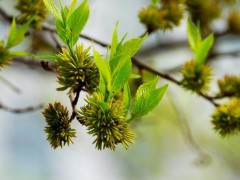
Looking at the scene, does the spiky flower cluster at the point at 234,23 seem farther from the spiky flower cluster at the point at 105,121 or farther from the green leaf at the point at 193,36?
the spiky flower cluster at the point at 105,121

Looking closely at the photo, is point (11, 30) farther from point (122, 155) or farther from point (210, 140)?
point (122, 155)

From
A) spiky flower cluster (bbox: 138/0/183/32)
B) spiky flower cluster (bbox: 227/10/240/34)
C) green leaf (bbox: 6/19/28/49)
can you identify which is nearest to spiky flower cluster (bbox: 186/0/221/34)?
spiky flower cluster (bbox: 227/10/240/34)

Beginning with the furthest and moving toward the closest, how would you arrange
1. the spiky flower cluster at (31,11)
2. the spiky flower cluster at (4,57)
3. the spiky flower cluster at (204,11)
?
1. the spiky flower cluster at (204,11)
2. the spiky flower cluster at (31,11)
3. the spiky flower cluster at (4,57)

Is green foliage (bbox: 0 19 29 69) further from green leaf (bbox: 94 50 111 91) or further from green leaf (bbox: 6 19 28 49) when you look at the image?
green leaf (bbox: 94 50 111 91)

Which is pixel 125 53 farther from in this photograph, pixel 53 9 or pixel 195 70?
pixel 195 70

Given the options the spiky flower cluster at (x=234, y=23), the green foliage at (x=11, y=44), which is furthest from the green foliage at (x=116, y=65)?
the spiky flower cluster at (x=234, y=23)

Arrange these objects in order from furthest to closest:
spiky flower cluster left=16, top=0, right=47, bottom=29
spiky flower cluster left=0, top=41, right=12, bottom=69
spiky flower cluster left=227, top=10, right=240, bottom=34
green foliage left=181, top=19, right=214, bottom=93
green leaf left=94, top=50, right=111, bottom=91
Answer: spiky flower cluster left=227, top=10, right=240, bottom=34, green foliage left=181, top=19, right=214, bottom=93, spiky flower cluster left=16, top=0, right=47, bottom=29, spiky flower cluster left=0, top=41, right=12, bottom=69, green leaf left=94, top=50, right=111, bottom=91

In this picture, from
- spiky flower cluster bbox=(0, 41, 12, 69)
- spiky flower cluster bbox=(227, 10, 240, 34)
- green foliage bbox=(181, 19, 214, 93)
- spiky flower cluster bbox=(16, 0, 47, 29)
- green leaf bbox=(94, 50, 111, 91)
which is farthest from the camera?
spiky flower cluster bbox=(227, 10, 240, 34)
